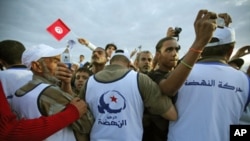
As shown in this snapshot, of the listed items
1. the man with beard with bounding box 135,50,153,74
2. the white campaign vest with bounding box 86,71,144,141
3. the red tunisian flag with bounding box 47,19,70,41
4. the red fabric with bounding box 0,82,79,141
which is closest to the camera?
the red fabric with bounding box 0,82,79,141

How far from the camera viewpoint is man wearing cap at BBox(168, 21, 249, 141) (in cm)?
240

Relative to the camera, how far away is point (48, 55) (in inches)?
108

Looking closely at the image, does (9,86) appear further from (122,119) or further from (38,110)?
(122,119)

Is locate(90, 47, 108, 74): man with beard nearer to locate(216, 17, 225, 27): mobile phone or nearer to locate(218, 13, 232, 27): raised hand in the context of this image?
locate(218, 13, 232, 27): raised hand

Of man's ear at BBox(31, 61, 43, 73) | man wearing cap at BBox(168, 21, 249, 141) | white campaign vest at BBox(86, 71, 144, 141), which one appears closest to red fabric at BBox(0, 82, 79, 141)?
white campaign vest at BBox(86, 71, 144, 141)

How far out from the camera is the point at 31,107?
229cm

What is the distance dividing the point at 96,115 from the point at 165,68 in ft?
4.05

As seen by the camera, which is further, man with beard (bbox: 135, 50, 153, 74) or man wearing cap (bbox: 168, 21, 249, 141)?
man with beard (bbox: 135, 50, 153, 74)

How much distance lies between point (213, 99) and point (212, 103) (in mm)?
42

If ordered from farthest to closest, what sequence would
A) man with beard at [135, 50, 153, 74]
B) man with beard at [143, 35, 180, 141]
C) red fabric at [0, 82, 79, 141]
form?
man with beard at [135, 50, 153, 74] → man with beard at [143, 35, 180, 141] → red fabric at [0, 82, 79, 141]

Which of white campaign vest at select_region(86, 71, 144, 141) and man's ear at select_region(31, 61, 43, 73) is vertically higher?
man's ear at select_region(31, 61, 43, 73)

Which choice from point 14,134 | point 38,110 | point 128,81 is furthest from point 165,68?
point 14,134

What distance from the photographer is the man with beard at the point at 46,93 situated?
2.31 m

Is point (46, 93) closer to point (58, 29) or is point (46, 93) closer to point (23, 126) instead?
point (23, 126)
